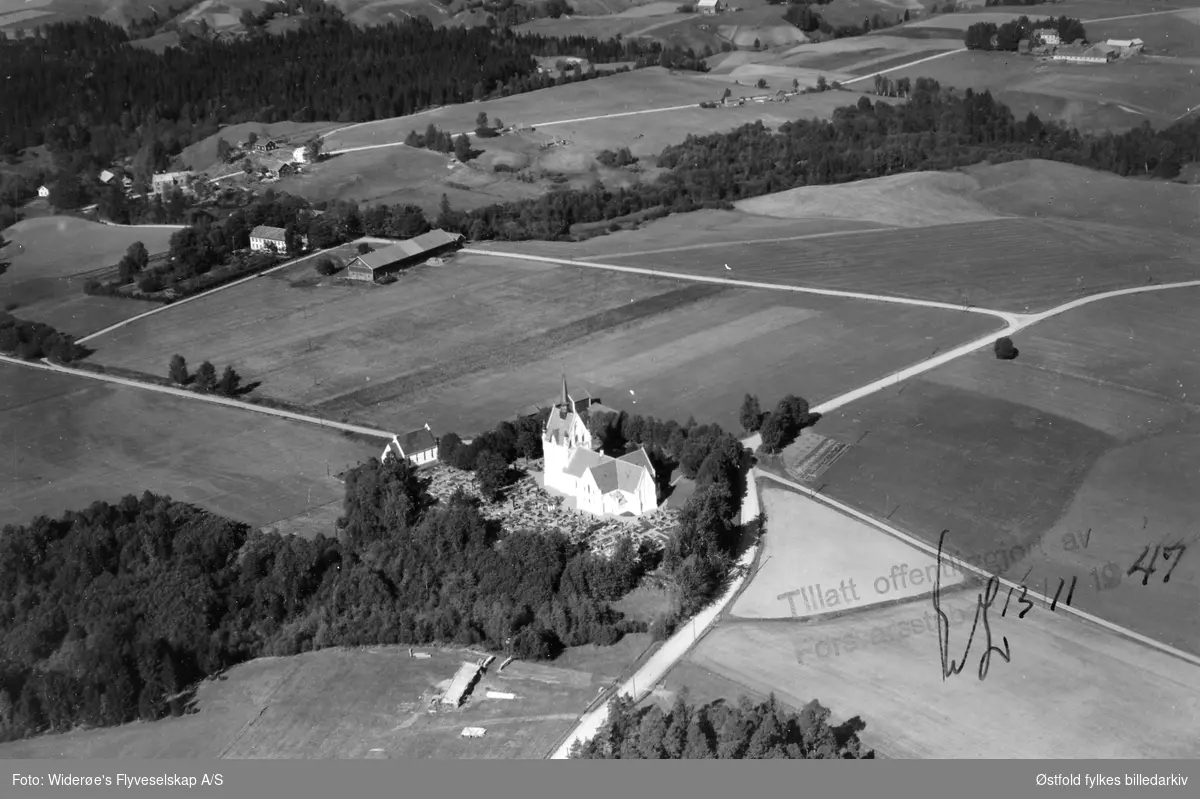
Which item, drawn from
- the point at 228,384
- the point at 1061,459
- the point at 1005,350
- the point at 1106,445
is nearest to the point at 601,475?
the point at 1061,459

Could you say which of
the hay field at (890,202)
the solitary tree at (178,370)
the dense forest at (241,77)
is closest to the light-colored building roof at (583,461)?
the solitary tree at (178,370)

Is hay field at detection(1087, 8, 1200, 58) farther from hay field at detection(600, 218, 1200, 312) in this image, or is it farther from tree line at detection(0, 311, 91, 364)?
tree line at detection(0, 311, 91, 364)

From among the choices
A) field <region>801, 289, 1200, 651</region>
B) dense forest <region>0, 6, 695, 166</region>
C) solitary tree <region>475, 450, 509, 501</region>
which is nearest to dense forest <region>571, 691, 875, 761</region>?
field <region>801, 289, 1200, 651</region>

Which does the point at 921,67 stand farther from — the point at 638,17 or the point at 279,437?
the point at 279,437

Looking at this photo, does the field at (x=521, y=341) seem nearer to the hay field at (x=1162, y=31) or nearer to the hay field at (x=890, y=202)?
the hay field at (x=890, y=202)

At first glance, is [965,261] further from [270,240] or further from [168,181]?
[168,181]

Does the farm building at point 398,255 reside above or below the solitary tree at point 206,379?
above
